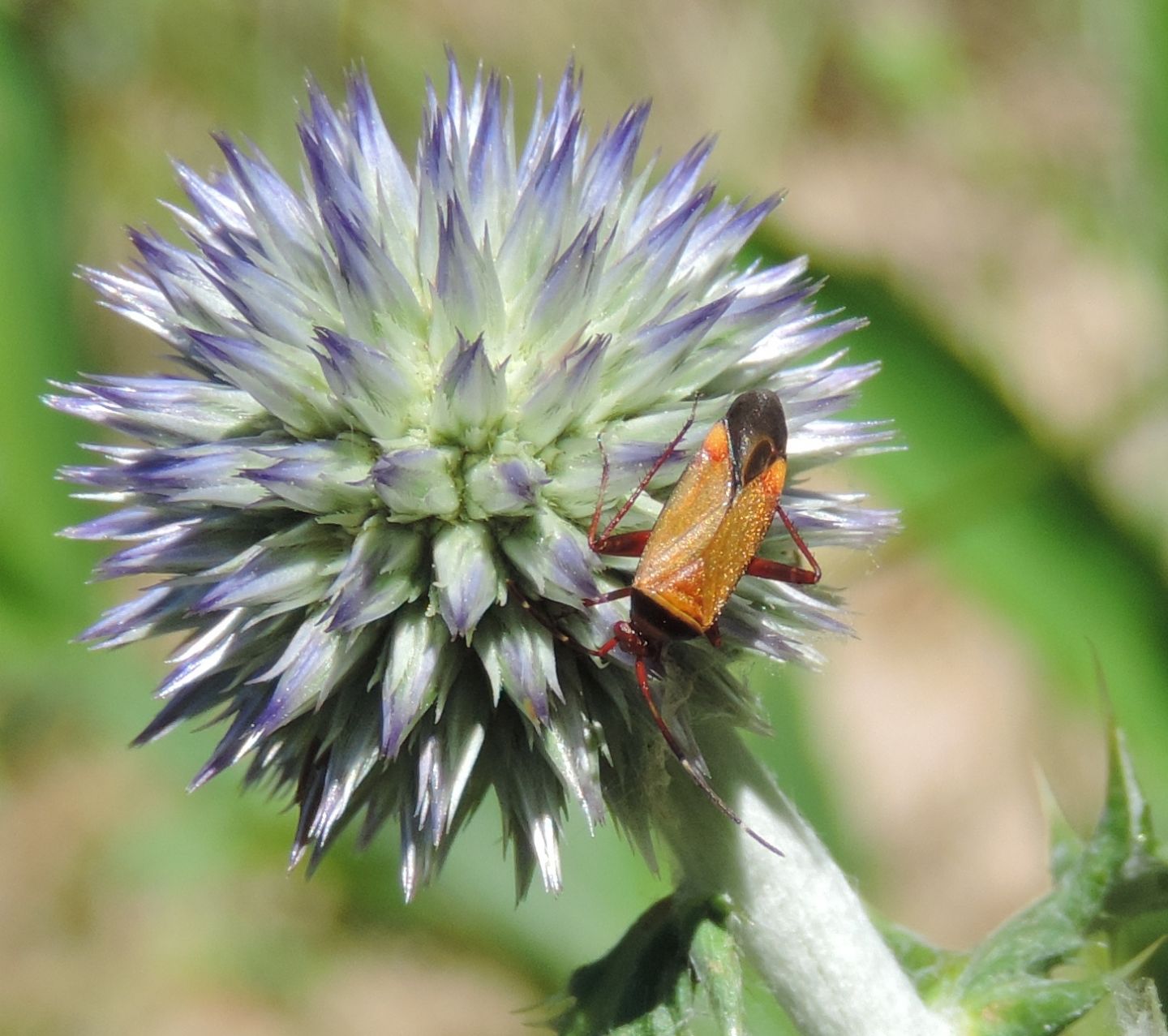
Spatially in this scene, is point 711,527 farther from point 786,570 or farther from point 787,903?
point 787,903

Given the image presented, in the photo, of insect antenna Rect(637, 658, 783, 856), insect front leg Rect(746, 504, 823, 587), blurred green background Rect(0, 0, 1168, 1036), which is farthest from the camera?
blurred green background Rect(0, 0, 1168, 1036)

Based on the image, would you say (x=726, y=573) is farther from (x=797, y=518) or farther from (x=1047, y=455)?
(x=1047, y=455)

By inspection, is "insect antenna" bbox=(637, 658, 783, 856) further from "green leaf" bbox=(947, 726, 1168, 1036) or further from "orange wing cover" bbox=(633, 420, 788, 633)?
"green leaf" bbox=(947, 726, 1168, 1036)

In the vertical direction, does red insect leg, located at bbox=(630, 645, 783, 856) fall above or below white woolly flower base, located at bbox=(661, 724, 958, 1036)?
above

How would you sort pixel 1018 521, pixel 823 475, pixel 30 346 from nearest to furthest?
pixel 1018 521 < pixel 30 346 < pixel 823 475

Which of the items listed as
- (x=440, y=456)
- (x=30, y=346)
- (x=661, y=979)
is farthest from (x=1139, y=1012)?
(x=30, y=346)

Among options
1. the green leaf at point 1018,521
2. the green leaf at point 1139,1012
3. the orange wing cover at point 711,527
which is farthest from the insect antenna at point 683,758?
the green leaf at point 1018,521

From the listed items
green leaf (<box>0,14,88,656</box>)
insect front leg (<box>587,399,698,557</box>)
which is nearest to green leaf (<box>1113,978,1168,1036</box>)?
insect front leg (<box>587,399,698,557</box>)
